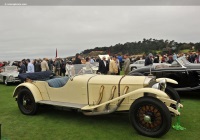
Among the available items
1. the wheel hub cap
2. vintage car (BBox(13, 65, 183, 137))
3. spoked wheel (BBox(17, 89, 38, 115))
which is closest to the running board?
vintage car (BBox(13, 65, 183, 137))

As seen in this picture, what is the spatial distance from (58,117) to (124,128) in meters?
1.93

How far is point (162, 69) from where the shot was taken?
26.7 feet

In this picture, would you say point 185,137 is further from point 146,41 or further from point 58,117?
point 146,41

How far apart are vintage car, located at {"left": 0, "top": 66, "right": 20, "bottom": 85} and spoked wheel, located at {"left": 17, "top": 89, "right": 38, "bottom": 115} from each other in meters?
7.23

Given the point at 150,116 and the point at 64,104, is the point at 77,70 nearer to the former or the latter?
the point at 64,104

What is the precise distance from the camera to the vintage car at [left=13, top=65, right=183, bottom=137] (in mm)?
4453

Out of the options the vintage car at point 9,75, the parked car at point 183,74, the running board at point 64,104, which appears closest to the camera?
the running board at point 64,104

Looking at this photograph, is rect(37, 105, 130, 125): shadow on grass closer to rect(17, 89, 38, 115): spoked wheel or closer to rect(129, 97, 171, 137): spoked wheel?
rect(17, 89, 38, 115): spoked wheel

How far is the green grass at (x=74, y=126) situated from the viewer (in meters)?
4.62

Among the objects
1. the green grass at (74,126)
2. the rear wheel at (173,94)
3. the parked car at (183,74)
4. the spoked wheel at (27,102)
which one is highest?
the parked car at (183,74)

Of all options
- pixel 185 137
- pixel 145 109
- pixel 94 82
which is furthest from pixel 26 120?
pixel 185 137

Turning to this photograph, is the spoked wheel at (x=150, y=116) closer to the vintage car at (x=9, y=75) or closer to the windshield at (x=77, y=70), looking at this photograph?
the windshield at (x=77, y=70)

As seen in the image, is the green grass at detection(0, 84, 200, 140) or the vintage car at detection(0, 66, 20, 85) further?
the vintage car at detection(0, 66, 20, 85)

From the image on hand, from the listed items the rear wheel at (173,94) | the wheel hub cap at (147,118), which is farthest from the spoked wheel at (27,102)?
the rear wheel at (173,94)
